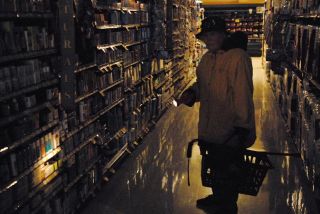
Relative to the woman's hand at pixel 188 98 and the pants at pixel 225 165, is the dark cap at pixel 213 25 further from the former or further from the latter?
the pants at pixel 225 165

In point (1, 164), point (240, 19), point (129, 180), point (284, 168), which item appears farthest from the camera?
point (240, 19)

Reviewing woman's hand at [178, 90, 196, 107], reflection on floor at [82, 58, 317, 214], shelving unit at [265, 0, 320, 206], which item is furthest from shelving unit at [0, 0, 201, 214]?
shelving unit at [265, 0, 320, 206]

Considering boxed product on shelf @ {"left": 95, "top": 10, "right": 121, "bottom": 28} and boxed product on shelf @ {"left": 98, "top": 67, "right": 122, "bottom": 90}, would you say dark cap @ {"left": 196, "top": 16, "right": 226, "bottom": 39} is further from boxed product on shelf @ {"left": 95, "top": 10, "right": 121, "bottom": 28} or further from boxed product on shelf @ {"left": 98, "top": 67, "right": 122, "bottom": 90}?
boxed product on shelf @ {"left": 98, "top": 67, "right": 122, "bottom": 90}

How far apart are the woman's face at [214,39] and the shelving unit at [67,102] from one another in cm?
124

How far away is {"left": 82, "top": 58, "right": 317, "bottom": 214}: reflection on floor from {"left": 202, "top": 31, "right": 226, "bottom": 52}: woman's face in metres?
1.79

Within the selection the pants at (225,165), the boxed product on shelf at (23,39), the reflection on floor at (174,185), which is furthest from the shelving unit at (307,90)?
the boxed product on shelf at (23,39)

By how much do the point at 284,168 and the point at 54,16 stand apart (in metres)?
3.69

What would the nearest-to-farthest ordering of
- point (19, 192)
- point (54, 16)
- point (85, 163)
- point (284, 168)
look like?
point (19, 192) < point (54, 16) < point (85, 163) < point (284, 168)

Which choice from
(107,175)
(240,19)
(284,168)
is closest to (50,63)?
(107,175)

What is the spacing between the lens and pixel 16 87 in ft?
10.7

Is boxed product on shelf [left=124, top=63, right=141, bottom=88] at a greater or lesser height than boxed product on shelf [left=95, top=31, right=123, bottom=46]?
lesser

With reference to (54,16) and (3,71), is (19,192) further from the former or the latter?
(54,16)

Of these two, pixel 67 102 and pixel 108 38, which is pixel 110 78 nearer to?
pixel 108 38

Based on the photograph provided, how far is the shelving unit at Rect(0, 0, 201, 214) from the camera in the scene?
10.7ft
